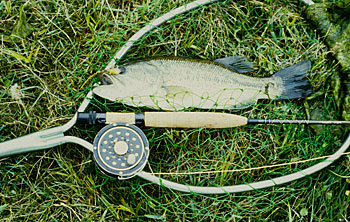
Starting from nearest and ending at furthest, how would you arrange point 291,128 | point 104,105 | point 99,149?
1. point 99,149
2. point 104,105
3. point 291,128

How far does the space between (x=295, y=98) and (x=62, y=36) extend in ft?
6.06

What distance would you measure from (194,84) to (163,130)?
406 mm

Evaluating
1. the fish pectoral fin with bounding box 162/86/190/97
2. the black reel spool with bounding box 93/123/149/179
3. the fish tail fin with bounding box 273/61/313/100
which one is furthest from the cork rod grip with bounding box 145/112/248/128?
the fish tail fin with bounding box 273/61/313/100

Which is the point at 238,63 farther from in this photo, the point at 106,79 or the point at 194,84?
the point at 106,79

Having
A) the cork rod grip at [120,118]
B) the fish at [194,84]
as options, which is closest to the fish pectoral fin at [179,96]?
the fish at [194,84]

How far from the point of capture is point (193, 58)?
2.44 metres

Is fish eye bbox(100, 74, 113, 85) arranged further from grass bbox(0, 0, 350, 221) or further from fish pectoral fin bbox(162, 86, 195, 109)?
fish pectoral fin bbox(162, 86, 195, 109)

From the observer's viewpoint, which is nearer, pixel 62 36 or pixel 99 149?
pixel 99 149

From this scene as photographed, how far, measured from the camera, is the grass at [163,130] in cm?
235

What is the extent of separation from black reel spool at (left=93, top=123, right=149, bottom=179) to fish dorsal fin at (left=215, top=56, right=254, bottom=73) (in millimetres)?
883

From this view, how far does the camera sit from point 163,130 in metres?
2.43

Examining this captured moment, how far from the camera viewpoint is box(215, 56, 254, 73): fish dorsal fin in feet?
8.21

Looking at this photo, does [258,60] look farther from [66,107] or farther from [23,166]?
[23,166]

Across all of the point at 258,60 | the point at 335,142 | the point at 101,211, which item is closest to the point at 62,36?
the point at 101,211
